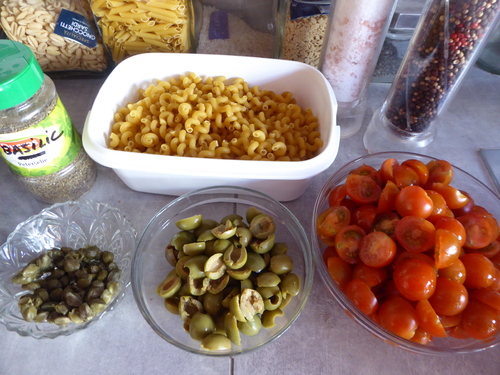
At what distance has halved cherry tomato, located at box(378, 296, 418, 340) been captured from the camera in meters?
0.51

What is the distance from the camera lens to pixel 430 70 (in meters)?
0.70

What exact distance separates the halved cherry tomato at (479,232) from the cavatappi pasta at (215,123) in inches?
11.5

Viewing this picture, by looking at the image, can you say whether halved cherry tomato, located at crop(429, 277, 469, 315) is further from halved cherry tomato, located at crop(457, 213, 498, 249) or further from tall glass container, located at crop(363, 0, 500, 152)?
tall glass container, located at crop(363, 0, 500, 152)

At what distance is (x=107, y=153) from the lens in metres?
0.65

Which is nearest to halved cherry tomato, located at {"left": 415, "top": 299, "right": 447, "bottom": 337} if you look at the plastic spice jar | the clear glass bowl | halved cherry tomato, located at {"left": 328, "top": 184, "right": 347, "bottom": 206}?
halved cherry tomato, located at {"left": 328, "top": 184, "right": 347, "bottom": 206}

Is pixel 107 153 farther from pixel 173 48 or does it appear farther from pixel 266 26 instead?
pixel 266 26

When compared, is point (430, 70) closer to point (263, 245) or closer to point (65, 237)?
point (263, 245)

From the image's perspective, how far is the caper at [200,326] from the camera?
534mm

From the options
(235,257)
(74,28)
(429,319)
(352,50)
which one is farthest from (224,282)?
(74,28)

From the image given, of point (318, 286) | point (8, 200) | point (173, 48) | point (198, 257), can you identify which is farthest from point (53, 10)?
point (318, 286)

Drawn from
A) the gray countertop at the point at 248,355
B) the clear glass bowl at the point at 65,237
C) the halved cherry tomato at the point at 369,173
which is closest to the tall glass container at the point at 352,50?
the halved cherry tomato at the point at 369,173

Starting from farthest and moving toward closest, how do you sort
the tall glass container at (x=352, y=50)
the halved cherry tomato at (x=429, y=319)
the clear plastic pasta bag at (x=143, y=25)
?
the clear plastic pasta bag at (x=143, y=25) → the tall glass container at (x=352, y=50) → the halved cherry tomato at (x=429, y=319)

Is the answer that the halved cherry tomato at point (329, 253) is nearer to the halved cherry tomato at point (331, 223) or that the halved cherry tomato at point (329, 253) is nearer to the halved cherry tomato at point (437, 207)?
the halved cherry tomato at point (331, 223)

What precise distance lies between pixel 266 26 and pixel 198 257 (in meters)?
0.79
